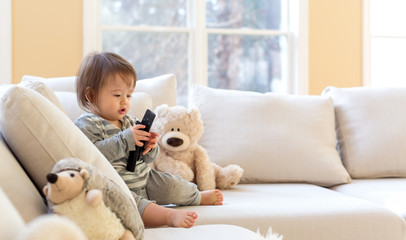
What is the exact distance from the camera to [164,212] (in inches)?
59.5

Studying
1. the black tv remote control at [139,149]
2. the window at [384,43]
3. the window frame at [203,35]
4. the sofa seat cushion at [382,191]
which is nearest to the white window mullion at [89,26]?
the window frame at [203,35]

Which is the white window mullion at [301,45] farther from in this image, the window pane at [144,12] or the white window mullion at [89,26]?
the white window mullion at [89,26]

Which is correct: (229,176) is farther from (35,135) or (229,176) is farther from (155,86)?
(35,135)

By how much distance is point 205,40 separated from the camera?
3387 millimetres

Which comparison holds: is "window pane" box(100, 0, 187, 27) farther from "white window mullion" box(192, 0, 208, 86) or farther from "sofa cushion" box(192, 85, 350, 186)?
"sofa cushion" box(192, 85, 350, 186)

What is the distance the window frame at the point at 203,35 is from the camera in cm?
311

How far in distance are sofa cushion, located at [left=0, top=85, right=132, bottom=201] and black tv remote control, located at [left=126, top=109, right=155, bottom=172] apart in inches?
17.2

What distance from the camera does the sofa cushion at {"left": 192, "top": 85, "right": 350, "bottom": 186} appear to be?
7.41ft

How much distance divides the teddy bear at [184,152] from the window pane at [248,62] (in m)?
1.44

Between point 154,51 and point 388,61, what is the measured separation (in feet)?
6.16

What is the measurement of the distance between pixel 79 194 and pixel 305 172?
150 centimetres

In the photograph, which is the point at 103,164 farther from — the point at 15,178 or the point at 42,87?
the point at 42,87

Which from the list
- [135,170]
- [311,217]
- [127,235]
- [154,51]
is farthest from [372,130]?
[127,235]

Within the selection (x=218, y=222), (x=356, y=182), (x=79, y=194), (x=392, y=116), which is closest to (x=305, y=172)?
(x=356, y=182)
